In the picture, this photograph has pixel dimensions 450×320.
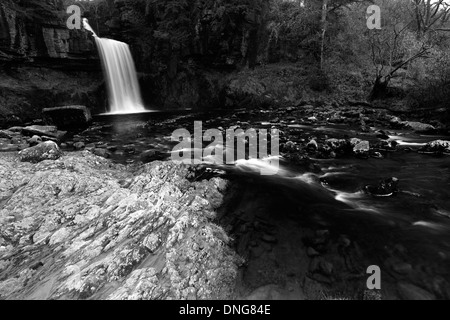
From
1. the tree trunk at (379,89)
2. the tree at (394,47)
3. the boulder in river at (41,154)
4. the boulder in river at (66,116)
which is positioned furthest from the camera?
the tree trunk at (379,89)

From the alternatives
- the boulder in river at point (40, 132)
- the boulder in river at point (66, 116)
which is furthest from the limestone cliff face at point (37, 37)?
the boulder in river at point (40, 132)

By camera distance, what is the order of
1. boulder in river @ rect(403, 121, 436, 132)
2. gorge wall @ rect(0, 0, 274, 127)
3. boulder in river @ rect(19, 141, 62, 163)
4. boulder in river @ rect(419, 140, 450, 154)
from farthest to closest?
gorge wall @ rect(0, 0, 274, 127) → boulder in river @ rect(403, 121, 436, 132) → boulder in river @ rect(419, 140, 450, 154) → boulder in river @ rect(19, 141, 62, 163)

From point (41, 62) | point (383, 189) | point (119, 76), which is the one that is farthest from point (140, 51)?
point (383, 189)

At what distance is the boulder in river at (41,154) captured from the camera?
612 centimetres

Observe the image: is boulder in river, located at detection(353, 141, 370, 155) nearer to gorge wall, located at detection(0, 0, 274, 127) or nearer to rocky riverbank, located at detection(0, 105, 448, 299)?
rocky riverbank, located at detection(0, 105, 448, 299)

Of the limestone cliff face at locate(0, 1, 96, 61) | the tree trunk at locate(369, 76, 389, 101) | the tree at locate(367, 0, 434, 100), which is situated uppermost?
the limestone cliff face at locate(0, 1, 96, 61)

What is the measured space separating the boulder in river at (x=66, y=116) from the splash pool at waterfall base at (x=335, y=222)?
18.5ft

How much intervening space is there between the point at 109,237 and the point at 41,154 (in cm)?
435

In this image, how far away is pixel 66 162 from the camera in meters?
5.79

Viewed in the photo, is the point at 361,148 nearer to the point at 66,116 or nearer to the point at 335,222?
the point at 335,222

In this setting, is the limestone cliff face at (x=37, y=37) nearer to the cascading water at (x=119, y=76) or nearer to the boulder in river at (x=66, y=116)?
the cascading water at (x=119, y=76)

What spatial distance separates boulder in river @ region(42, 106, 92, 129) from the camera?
502 inches

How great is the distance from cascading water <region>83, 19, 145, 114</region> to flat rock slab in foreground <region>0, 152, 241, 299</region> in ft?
55.0

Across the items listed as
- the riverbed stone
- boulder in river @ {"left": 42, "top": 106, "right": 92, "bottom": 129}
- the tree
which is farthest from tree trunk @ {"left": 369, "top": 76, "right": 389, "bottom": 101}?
boulder in river @ {"left": 42, "top": 106, "right": 92, "bottom": 129}
